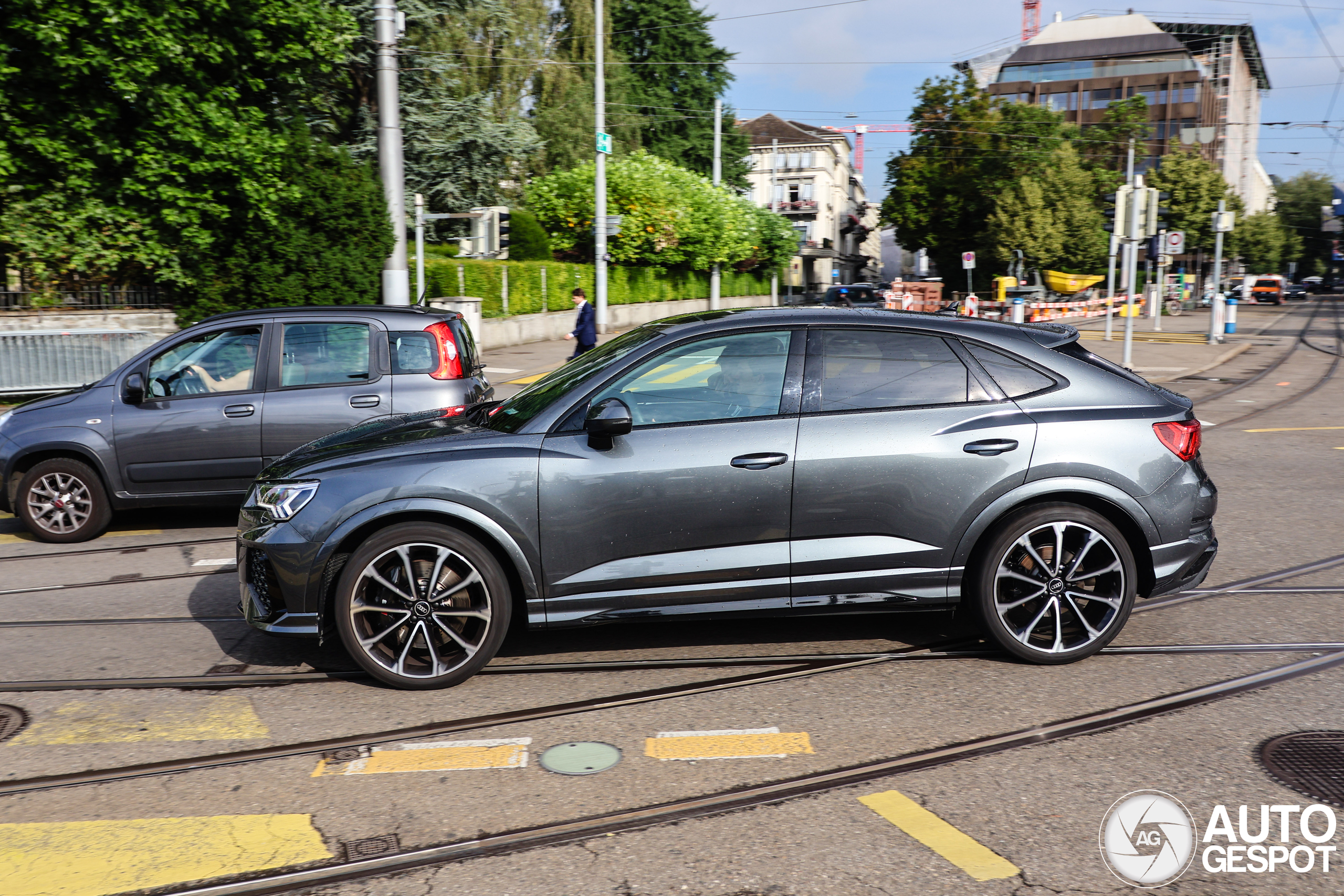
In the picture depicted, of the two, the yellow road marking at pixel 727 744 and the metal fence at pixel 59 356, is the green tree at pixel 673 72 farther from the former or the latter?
the yellow road marking at pixel 727 744

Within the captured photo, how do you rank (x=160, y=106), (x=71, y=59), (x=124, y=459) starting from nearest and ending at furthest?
(x=124, y=459), (x=71, y=59), (x=160, y=106)

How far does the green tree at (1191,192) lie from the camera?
70.7 metres

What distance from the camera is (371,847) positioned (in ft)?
11.1

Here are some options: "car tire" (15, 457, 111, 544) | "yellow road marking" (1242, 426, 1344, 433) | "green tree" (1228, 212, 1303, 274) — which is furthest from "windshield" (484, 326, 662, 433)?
"green tree" (1228, 212, 1303, 274)

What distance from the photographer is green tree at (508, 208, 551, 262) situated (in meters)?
35.0

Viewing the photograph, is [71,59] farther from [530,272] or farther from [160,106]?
[530,272]

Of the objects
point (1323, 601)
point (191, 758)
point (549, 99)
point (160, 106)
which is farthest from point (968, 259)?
point (191, 758)

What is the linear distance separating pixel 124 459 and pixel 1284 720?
747 centimetres

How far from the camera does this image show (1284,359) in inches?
1013

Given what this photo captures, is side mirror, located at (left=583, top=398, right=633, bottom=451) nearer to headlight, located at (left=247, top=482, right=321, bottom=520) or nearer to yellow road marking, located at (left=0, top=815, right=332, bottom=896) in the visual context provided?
headlight, located at (left=247, top=482, right=321, bottom=520)

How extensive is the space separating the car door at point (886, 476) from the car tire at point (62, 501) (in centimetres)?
582

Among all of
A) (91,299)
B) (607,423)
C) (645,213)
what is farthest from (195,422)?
(645,213)

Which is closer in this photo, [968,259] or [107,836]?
[107,836]

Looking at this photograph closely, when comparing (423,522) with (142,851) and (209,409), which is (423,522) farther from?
(209,409)
